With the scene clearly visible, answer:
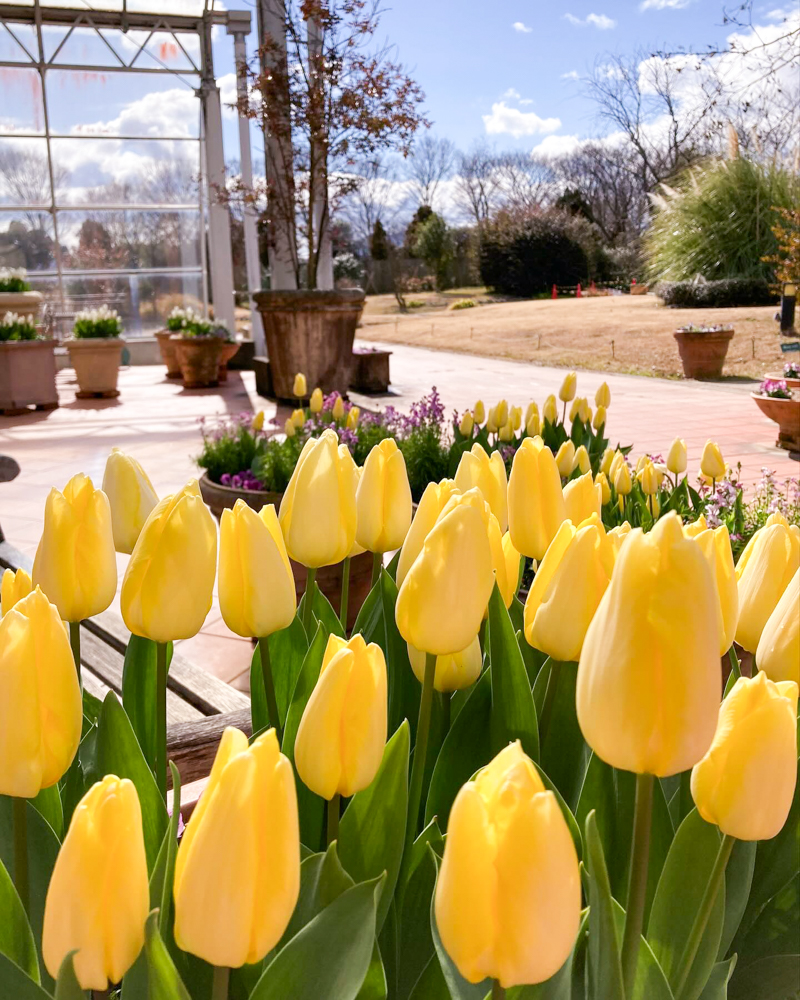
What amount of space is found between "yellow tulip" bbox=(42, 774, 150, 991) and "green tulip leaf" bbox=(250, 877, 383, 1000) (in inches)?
3.1

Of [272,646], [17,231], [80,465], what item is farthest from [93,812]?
[17,231]

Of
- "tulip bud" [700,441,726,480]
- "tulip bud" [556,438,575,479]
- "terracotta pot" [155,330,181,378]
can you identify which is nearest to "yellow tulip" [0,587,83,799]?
"tulip bud" [556,438,575,479]

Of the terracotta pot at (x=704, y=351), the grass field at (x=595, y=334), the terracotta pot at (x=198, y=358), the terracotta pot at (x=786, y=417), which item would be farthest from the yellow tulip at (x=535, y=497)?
the grass field at (x=595, y=334)

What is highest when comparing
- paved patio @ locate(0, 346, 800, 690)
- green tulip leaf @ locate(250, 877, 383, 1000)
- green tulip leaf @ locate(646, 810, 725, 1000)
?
green tulip leaf @ locate(250, 877, 383, 1000)

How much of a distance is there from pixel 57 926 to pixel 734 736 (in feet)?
1.12

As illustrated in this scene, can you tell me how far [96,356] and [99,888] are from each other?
10537 millimetres

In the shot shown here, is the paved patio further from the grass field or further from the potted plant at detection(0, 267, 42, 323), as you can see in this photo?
the grass field

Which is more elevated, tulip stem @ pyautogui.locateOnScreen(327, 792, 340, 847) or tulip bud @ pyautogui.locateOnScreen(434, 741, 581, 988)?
tulip bud @ pyautogui.locateOnScreen(434, 741, 581, 988)

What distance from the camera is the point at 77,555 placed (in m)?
0.72

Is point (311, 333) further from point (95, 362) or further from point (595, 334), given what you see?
point (595, 334)

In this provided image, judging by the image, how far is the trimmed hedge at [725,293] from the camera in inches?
671

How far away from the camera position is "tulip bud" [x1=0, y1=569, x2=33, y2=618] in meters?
0.67

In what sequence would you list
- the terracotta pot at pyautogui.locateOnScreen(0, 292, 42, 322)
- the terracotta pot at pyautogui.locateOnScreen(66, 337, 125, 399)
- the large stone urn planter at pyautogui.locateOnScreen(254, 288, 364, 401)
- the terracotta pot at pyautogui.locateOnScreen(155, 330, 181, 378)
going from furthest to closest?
the terracotta pot at pyautogui.locateOnScreen(155, 330, 181, 378)
the terracotta pot at pyautogui.locateOnScreen(0, 292, 42, 322)
the terracotta pot at pyautogui.locateOnScreen(66, 337, 125, 399)
the large stone urn planter at pyautogui.locateOnScreen(254, 288, 364, 401)

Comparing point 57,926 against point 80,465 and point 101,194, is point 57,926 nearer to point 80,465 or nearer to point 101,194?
point 80,465
